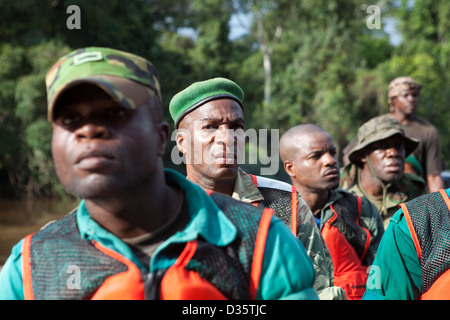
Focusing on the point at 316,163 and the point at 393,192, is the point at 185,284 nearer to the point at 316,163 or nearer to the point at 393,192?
the point at 316,163

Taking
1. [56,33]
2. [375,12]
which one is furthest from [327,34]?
[375,12]

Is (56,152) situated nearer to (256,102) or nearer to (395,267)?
(395,267)

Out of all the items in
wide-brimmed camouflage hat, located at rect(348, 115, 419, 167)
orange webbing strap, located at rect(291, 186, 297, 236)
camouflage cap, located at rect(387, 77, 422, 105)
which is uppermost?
camouflage cap, located at rect(387, 77, 422, 105)

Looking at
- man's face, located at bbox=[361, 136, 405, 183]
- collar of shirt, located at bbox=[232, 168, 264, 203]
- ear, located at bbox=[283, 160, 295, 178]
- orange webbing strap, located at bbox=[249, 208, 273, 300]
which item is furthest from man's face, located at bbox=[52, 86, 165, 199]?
man's face, located at bbox=[361, 136, 405, 183]

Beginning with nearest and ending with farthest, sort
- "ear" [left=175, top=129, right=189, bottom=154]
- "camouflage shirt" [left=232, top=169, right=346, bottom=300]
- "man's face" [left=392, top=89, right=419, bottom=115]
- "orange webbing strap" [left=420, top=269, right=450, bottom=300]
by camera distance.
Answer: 1. "orange webbing strap" [left=420, top=269, right=450, bottom=300]
2. "camouflage shirt" [left=232, top=169, right=346, bottom=300]
3. "ear" [left=175, top=129, right=189, bottom=154]
4. "man's face" [left=392, top=89, right=419, bottom=115]

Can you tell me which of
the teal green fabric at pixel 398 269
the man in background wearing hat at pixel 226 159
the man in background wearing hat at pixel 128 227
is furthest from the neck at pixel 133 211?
the man in background wearing hat at pixel 226 159

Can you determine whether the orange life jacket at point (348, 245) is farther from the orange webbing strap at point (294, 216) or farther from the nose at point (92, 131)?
the nose at point (92, 131)

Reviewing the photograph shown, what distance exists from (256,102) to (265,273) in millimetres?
30438

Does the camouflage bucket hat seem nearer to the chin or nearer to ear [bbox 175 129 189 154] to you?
the chin

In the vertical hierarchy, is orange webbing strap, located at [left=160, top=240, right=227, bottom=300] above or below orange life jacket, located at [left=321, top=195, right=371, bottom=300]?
below

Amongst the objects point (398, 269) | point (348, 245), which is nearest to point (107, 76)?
point (398, 269)

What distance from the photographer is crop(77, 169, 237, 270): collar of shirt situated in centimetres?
182

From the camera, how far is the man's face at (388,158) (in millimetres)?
5309

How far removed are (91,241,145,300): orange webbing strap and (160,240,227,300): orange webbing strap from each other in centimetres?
7
